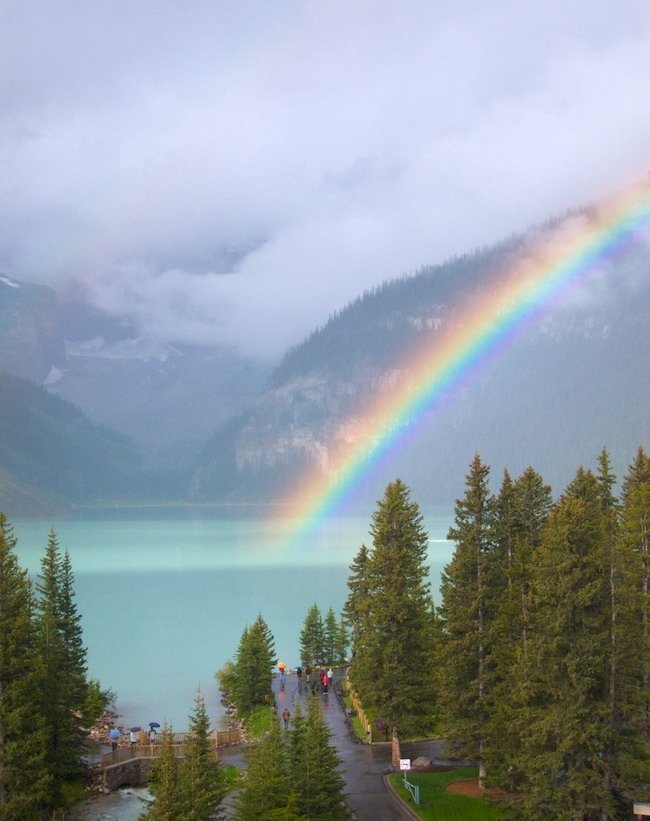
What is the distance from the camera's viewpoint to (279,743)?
3005 centimetres

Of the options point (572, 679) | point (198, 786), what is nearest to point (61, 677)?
point (198, 786)

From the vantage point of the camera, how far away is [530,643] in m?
29.7

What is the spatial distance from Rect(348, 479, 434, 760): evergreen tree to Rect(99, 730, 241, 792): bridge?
814 centimetres

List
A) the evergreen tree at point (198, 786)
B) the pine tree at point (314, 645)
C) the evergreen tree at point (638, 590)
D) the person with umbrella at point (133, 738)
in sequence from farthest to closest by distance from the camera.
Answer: the pine tree at point (314, 645) < the person with umbrella at point (133, 738) < the evergreen tree at point (638, 590) < the evergreen tree at point (198, 786)

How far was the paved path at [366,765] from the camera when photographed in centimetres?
3430

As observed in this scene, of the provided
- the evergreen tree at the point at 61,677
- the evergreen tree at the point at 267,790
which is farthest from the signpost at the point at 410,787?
the evergreen tree at the point at 61,677

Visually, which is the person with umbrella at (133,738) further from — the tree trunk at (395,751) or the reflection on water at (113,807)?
the tree trunk at (395,751)

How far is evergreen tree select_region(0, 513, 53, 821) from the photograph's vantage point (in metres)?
31.6

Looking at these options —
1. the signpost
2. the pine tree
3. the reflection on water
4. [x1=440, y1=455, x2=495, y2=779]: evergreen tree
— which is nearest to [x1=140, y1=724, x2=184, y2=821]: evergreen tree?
the reflection on water

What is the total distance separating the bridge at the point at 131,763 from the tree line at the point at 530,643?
32.5 ft

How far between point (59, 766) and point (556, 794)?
20258mm

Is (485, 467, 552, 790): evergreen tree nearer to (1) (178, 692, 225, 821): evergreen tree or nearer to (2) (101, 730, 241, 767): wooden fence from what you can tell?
(1) (178, 692, 225, 821): evergreen tree

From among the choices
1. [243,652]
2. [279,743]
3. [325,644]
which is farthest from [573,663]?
[325,644]

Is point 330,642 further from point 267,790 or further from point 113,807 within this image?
point 267,790
